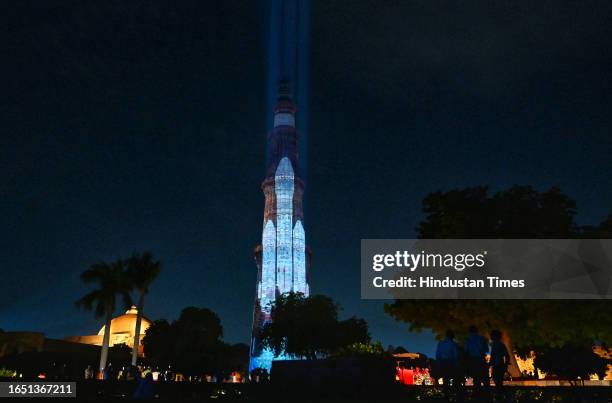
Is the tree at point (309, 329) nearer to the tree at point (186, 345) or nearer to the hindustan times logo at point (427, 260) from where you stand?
the tree at point (186, 345)

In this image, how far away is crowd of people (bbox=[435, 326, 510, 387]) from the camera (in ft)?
54.9

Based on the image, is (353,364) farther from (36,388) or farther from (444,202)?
(36,388)

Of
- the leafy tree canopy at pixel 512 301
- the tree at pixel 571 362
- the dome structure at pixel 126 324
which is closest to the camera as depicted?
the leafy tree canopy at pixel 512 301

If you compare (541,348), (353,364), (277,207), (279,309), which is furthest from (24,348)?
(353,364)

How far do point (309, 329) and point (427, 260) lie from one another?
165 ft

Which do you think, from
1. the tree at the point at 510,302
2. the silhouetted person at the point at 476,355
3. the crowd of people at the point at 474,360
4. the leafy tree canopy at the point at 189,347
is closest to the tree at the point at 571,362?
the tree at the point at 510,302

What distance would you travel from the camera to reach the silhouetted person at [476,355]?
55.3ft

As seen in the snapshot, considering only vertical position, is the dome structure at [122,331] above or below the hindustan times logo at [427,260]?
above

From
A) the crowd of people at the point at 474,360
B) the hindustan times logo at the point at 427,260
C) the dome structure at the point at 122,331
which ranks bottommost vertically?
the crowd of people at the point at 474,360

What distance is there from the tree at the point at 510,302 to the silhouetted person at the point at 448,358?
28.1ft

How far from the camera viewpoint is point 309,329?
7712 cm

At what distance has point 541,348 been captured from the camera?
60.5 m

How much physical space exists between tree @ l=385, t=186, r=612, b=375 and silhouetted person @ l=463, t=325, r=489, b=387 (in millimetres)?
8614

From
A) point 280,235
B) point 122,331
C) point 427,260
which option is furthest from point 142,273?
point 122,331
